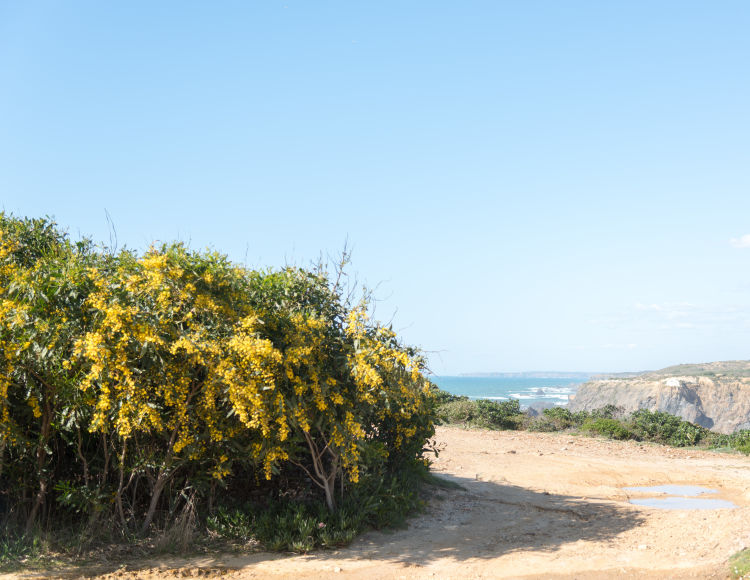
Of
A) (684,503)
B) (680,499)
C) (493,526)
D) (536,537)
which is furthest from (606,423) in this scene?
(536,537)

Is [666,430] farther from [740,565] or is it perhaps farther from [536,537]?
[740,565]

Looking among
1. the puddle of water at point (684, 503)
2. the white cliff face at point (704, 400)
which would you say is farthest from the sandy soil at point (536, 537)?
the white cliff face at point (704, 400)

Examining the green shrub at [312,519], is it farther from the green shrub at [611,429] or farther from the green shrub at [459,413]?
the green shrub at [459,413]

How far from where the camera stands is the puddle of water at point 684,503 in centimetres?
1159

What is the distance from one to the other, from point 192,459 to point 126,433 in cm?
142

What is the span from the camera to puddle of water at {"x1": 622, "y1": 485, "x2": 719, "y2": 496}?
13.0 meters

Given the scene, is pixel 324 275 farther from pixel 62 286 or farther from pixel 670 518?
pixel 670 518

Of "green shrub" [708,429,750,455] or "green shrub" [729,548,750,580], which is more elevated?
"green shrub" [729,548,750,580]

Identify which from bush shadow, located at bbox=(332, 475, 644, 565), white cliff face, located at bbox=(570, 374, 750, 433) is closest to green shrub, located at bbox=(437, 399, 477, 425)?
bush shadow, located at bbox=(332, 475, 644, 565)

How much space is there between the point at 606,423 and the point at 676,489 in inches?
360

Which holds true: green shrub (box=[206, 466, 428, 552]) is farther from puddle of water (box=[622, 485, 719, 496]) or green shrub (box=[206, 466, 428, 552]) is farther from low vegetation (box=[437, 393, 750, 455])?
low vegetation (box=[437, 393, 750, 455])

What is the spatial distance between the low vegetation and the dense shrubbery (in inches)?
432

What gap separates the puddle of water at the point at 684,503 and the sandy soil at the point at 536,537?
15.3 inches

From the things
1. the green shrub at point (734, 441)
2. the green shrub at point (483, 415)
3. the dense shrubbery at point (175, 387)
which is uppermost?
the dense shrubbery at point (175, 387)
